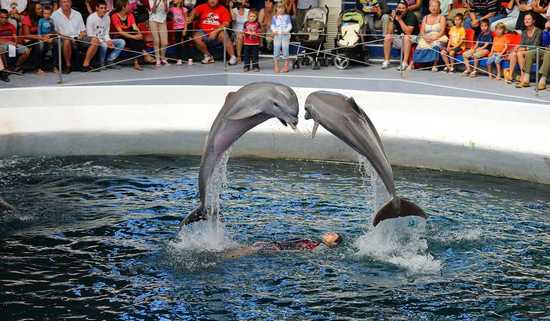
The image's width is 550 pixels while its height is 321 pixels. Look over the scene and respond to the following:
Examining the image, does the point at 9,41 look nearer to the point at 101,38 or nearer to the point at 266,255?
the point at 101,38

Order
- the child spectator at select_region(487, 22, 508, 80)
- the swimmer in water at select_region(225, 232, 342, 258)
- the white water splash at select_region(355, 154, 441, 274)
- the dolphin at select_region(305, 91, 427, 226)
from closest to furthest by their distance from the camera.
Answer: the dolphin at select_region(305, 91, 427, 226), the white water splash at select_region(355, 154, 441, 274), the swimmer in water at select_region(225, 232, 342, 258), the child spectator at select_region(487, 22, 508, 80)

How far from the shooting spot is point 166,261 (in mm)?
11648

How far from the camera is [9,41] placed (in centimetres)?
1772

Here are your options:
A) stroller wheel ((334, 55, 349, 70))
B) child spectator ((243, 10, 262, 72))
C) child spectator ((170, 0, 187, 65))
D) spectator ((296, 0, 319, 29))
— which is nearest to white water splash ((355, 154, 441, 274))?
child spectator ((243, 10, 262, 72))

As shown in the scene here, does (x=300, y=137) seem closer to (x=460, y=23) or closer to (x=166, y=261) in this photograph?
(x=460, y=23)

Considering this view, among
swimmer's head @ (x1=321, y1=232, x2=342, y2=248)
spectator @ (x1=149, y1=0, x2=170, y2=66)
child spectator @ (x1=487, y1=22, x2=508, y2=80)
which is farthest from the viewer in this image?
spectator @ (x1=149, y1=0, x2=170, y2=66)

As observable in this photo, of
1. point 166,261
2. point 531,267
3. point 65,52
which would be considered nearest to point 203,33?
point 65,52

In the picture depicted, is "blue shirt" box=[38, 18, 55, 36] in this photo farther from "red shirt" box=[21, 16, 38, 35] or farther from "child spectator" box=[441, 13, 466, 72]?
"child spectator" box=[441, 13, 466, 72]

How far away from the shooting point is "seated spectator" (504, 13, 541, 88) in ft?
56.3

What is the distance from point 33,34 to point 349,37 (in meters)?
6.25

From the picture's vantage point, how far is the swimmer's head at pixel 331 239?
39.3 feet

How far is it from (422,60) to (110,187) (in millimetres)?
7102

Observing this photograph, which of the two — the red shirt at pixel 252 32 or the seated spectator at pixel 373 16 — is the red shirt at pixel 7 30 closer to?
the red shirt at pixel 252 32

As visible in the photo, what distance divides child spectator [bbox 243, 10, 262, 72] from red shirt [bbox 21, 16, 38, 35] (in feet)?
13.3
